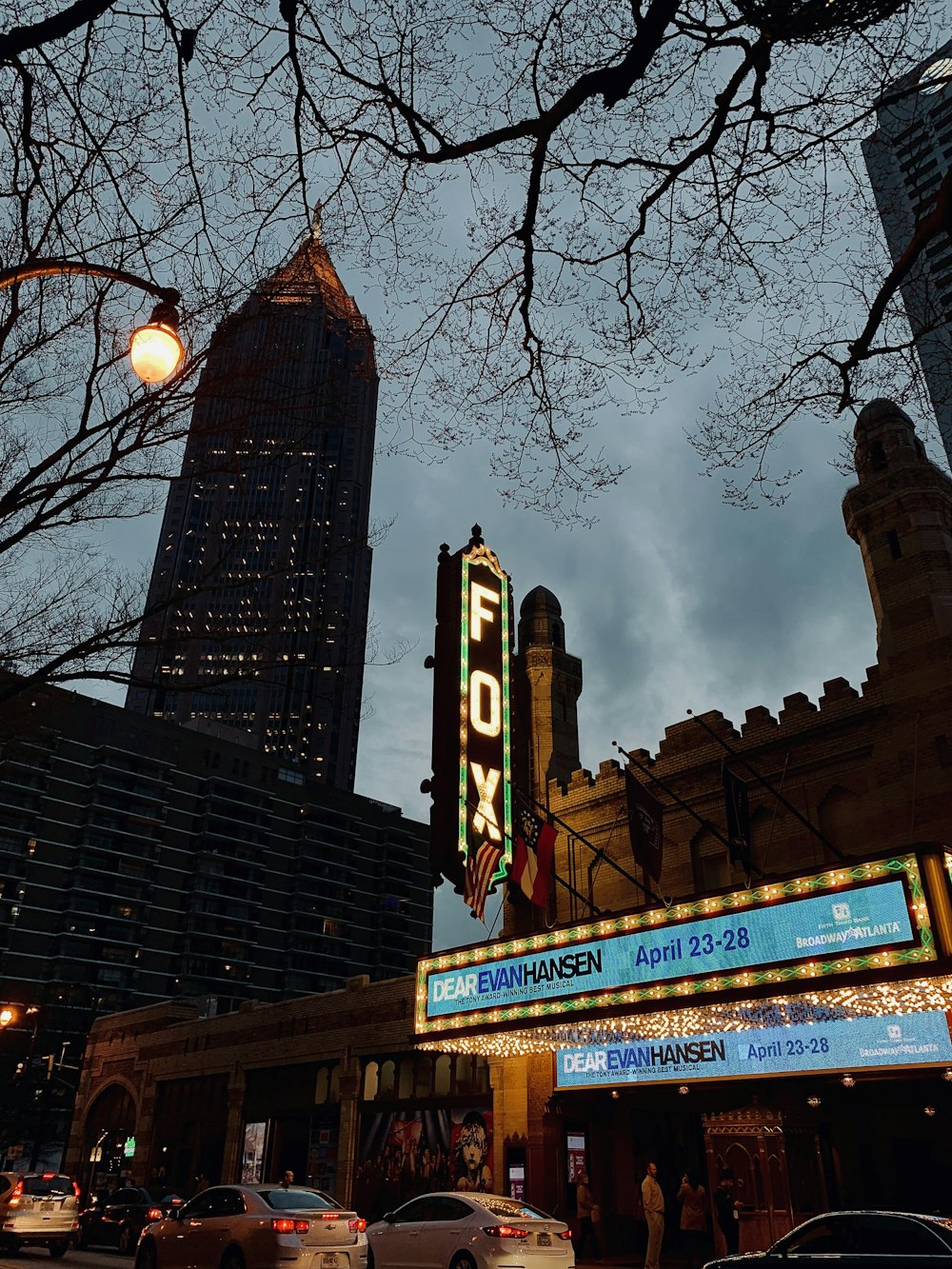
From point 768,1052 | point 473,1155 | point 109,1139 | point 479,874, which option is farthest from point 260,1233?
point 109,1139

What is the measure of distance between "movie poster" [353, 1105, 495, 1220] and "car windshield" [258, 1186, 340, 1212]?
31.9ft

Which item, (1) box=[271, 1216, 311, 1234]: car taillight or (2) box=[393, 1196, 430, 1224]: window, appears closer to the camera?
(1) box=[271, 1216, 311, 1234]: car taillight

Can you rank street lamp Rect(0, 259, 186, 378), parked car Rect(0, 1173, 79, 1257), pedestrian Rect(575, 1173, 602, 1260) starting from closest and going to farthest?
street lamp Rect(0, 259, 186, 378), parked car Rect(0, 1173, 79, 1257), pedestrian Rect(575, 1173, 602, 1260)

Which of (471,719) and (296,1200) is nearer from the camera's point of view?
(296,1200)

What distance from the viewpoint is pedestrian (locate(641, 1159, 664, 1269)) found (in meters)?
16.5

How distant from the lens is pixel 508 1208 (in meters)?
12.4

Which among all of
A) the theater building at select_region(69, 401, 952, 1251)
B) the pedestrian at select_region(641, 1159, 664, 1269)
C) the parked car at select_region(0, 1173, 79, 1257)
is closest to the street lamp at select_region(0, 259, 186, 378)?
the theater building at select_region(69, 401, 952, 1251)

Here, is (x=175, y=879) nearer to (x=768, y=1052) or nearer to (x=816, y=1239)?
(x=768, y=1052)

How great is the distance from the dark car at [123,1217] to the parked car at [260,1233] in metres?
10.2

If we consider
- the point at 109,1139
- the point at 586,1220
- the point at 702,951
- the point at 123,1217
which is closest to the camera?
the point at 702,951

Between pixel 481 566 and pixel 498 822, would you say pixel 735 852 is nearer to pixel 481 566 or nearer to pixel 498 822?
pixel 498 822

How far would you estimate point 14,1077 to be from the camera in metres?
61.6

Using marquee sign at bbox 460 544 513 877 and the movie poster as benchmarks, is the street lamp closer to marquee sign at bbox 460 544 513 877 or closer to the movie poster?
marquee sign at bbox 460 544 513 877

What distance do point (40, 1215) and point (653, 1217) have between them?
39.8 ft
